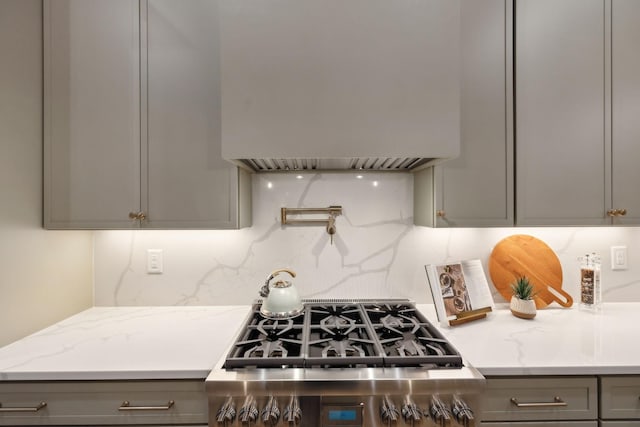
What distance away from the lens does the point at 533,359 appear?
1.17m

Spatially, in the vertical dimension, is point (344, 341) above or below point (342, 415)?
above

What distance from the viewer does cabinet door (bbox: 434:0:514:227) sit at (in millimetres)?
1491

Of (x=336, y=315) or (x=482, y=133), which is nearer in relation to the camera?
(x=482, y=133)

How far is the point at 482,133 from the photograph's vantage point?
1502 millimetres

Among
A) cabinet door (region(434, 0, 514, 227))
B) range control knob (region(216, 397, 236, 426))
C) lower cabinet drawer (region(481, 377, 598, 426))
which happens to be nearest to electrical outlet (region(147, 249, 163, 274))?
range control knob (region(216, 397, 236, 426))

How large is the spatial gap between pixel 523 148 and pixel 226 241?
1.52 meters

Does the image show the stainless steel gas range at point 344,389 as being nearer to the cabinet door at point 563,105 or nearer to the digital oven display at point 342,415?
Answer: the digital oven display at point 342,415

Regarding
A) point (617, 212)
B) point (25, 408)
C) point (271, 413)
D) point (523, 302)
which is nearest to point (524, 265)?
point (523, 302)

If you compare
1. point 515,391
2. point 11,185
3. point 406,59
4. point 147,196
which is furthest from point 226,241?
point 515,391

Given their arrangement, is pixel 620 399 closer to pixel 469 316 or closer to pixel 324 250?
pixel 469 316

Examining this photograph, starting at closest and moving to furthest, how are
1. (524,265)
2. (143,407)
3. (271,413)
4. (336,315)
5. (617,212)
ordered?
(271,413) → (143,407) → (617,212) → (336,315) → (524,265)

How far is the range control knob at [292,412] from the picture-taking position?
3.36 ft

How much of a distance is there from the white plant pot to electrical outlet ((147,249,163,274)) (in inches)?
71.4

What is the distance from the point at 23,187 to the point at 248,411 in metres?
1.29
